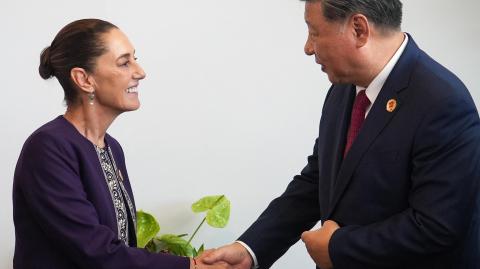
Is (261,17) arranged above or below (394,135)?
above

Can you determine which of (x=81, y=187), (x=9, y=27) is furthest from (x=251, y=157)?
(x=81, y=187)

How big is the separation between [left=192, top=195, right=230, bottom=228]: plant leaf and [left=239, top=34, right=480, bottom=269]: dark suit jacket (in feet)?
3.92

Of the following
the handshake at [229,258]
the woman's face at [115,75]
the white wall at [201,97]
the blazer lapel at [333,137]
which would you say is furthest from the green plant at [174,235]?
the blazer lapel at [333,137]

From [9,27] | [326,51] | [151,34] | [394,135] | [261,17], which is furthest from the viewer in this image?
[261,17]

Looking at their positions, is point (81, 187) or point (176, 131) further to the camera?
point (176, 131)

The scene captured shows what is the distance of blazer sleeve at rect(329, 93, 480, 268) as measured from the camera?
4.94 ft

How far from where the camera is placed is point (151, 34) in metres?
3.03

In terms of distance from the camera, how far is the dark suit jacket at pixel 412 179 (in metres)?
1.51

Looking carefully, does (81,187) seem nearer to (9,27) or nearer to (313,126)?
Answer: (9,27)

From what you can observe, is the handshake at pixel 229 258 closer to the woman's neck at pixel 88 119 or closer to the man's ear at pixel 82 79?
the woman's neck at pixel 88 119

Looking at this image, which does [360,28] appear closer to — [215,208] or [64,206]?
[64,206]

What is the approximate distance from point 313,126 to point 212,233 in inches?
30.9

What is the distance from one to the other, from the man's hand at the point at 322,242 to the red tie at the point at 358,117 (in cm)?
Result: 20

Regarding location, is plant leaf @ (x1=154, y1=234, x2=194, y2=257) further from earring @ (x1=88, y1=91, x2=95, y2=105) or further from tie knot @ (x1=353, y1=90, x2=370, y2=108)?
tie knot @ (x1=353, y1=90, x2=370, y2=108)
